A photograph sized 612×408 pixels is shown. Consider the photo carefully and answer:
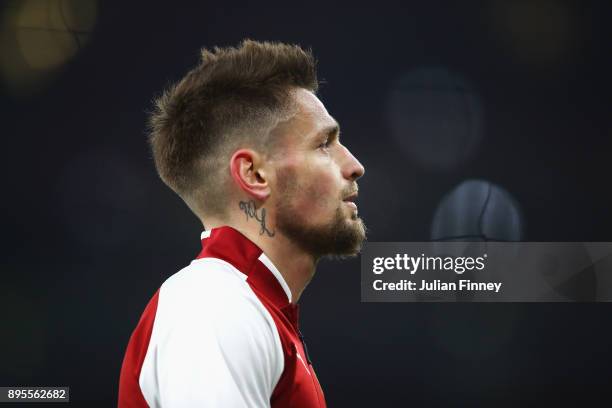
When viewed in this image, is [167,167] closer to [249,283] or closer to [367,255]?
[249,283]

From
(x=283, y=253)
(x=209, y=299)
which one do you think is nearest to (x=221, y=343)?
(x=209, y=299)

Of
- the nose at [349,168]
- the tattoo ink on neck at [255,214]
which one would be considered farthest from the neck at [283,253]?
the nose at [349,168]

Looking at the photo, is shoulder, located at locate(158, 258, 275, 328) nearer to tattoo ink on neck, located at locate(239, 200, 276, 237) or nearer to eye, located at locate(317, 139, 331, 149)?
tattoo ink on neck, located at locate(239, 200, 276, 237)

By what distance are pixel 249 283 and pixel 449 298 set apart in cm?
224

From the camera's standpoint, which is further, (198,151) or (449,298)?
(449,298)

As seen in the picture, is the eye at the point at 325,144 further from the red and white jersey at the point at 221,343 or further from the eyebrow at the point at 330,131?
the red and white jersey at the point at 221,343

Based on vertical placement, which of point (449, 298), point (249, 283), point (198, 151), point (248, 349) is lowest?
point (248, 349)

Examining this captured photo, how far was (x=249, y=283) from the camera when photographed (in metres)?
1.12

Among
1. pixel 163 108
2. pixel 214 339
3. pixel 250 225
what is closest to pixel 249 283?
pixel 250 225

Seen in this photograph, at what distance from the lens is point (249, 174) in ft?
3.81

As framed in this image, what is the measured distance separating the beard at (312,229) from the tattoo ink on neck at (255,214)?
20 mm

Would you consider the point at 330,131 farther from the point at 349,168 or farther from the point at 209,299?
the point at 209,299

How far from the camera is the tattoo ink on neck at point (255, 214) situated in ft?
3.82

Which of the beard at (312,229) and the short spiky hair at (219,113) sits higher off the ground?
the short spiky hair at (219,113)
